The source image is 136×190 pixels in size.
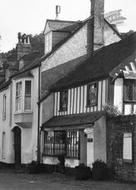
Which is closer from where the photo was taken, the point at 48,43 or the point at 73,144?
the point at 73,144

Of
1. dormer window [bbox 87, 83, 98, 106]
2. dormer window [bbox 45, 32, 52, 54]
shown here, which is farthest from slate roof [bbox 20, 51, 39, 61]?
dormer window [bbox 87, 83, 98, 106]

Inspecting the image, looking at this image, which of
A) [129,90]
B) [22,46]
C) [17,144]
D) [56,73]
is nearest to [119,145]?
[129,90]

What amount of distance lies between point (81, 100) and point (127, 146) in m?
7.30

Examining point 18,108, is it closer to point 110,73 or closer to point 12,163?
point 12,163

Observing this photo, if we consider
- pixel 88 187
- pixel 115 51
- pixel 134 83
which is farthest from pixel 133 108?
pixel 88 187

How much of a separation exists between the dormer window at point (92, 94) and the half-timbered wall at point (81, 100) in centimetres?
28

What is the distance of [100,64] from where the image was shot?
3431 centimetres

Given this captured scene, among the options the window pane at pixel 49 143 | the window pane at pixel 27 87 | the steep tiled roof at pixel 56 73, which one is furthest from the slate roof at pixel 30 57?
the window pane at pixel 49 143

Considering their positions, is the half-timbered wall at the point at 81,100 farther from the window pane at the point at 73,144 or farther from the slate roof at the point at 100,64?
the window pane at the point at 73,144

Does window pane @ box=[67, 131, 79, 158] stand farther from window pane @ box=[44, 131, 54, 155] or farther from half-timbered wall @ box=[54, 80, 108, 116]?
window pane @ box=[44, 131, 54, 155]

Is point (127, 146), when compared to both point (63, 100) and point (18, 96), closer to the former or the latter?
point (63, 100)

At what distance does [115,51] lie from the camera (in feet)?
114

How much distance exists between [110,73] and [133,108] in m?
2.36

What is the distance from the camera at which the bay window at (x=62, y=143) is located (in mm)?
32412
